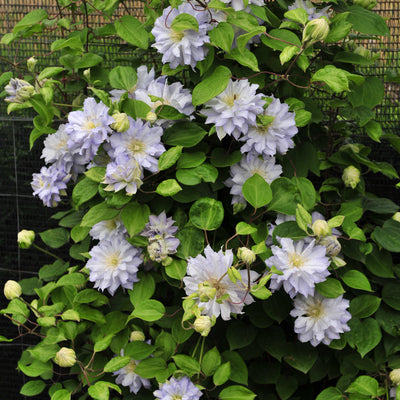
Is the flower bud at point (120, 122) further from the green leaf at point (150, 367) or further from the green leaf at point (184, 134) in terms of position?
the green leaf at point (150, 367)

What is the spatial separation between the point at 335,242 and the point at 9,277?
1196 millimetres

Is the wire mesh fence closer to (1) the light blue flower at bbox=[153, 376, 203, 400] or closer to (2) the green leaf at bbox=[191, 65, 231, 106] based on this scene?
(2) the green leaf at bbox=[191, 65, 231, 106]

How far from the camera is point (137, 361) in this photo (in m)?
1.13

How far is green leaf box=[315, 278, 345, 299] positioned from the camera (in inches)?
38.6

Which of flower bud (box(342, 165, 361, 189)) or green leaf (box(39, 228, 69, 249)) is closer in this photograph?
flower bud (box(342, 165, 361, 189))

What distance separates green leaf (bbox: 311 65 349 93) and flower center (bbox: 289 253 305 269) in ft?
0.97

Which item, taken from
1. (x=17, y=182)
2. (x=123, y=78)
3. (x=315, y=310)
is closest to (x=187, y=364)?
(x=315, y=310)

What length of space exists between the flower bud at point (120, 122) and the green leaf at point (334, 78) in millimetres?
348

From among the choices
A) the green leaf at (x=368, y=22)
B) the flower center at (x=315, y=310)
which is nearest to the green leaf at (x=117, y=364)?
the flower center at (x=315, y=310)

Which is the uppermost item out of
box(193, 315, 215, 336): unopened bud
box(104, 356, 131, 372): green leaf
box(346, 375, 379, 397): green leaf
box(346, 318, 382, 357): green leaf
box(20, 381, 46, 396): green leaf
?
box(193, 315, 215, 336): unopened bud

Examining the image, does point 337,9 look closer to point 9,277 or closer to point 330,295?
point 330,295

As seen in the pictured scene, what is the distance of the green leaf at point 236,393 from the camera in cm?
100

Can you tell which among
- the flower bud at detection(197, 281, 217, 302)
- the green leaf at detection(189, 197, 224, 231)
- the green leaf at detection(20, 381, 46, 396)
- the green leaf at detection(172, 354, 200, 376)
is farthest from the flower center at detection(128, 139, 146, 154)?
the green leaf at detection(20, 381, 46, 396)

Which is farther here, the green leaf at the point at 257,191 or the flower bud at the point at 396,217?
the flower bud at the point at 396,217
